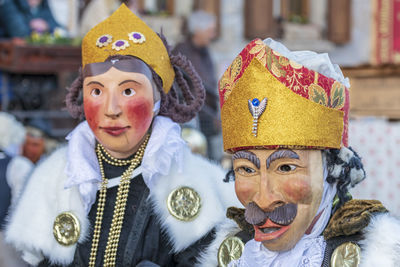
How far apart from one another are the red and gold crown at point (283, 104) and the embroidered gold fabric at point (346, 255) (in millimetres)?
Result: 363

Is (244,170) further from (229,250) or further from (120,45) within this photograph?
(120,45)

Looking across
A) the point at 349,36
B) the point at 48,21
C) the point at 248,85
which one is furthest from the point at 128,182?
the point at 349,36

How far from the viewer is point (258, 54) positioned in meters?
2.43

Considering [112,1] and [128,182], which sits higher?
[112,1]

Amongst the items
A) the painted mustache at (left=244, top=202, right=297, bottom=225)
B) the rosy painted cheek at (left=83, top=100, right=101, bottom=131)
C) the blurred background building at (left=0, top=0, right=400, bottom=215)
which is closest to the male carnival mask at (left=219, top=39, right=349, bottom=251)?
the painted mustache at (left=244, top=202, right=297, bottom=225)

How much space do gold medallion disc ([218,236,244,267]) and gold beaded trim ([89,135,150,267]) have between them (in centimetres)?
65

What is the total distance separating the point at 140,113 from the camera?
3.19 m

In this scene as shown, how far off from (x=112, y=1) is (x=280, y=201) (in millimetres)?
7790

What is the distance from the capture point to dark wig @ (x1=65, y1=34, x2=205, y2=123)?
3479mm

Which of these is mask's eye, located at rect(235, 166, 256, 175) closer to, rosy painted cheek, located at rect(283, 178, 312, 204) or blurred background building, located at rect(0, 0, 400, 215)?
rosy painted cheek, located at rect(283, 178, 312, 204)

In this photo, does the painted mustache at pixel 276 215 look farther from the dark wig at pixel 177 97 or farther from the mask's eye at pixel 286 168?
the dark wig at pixel 177 97

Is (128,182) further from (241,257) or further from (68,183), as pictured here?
(241,257)

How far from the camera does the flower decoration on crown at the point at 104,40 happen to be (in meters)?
3.31

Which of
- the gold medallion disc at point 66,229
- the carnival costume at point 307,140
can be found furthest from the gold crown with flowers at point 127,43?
the carnival costume at point 307,140
